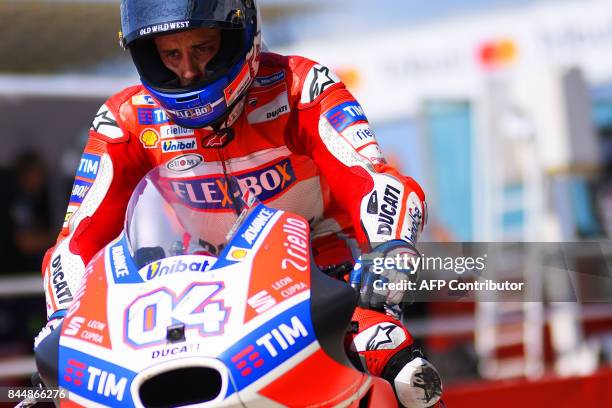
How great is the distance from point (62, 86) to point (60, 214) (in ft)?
3.31

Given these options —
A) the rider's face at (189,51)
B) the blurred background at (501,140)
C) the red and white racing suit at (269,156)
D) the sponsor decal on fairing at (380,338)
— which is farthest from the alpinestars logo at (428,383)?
the blurred background at (501,140)

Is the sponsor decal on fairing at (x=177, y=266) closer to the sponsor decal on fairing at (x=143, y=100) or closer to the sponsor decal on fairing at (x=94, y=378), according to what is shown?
the sponsor decal on fairing at (x=94, y=378)

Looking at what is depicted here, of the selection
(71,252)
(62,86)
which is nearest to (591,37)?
(62,86)

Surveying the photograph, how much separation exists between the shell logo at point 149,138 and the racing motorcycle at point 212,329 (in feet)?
3.97

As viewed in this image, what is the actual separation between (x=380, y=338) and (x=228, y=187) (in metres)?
0.72

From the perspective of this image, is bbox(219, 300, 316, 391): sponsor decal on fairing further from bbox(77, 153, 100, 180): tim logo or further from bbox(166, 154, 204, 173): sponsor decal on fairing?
bbox(77, 153, 100, 180): tim logo

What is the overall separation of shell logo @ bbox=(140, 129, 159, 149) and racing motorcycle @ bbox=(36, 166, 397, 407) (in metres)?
1.21

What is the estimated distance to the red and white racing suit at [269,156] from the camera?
11.7 feet

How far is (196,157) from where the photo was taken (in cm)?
377

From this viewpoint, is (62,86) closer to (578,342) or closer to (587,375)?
(587,375)

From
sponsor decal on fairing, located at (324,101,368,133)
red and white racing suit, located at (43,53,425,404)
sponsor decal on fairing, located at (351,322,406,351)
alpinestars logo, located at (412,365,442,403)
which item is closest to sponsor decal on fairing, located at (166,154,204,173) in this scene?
red and white racing suit, located at (43,53,425,404)

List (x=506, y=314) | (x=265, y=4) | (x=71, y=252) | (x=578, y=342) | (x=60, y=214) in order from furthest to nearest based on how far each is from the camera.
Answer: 1. (x=265, y=4)
2. (x=506, y=314)
3. (x=578, y=342)
4. (x=60, y=214)
5. (x=71, y=252)

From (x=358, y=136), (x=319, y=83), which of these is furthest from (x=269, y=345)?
(x=319, y=83)

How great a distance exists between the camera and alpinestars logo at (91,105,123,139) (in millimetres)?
3881
